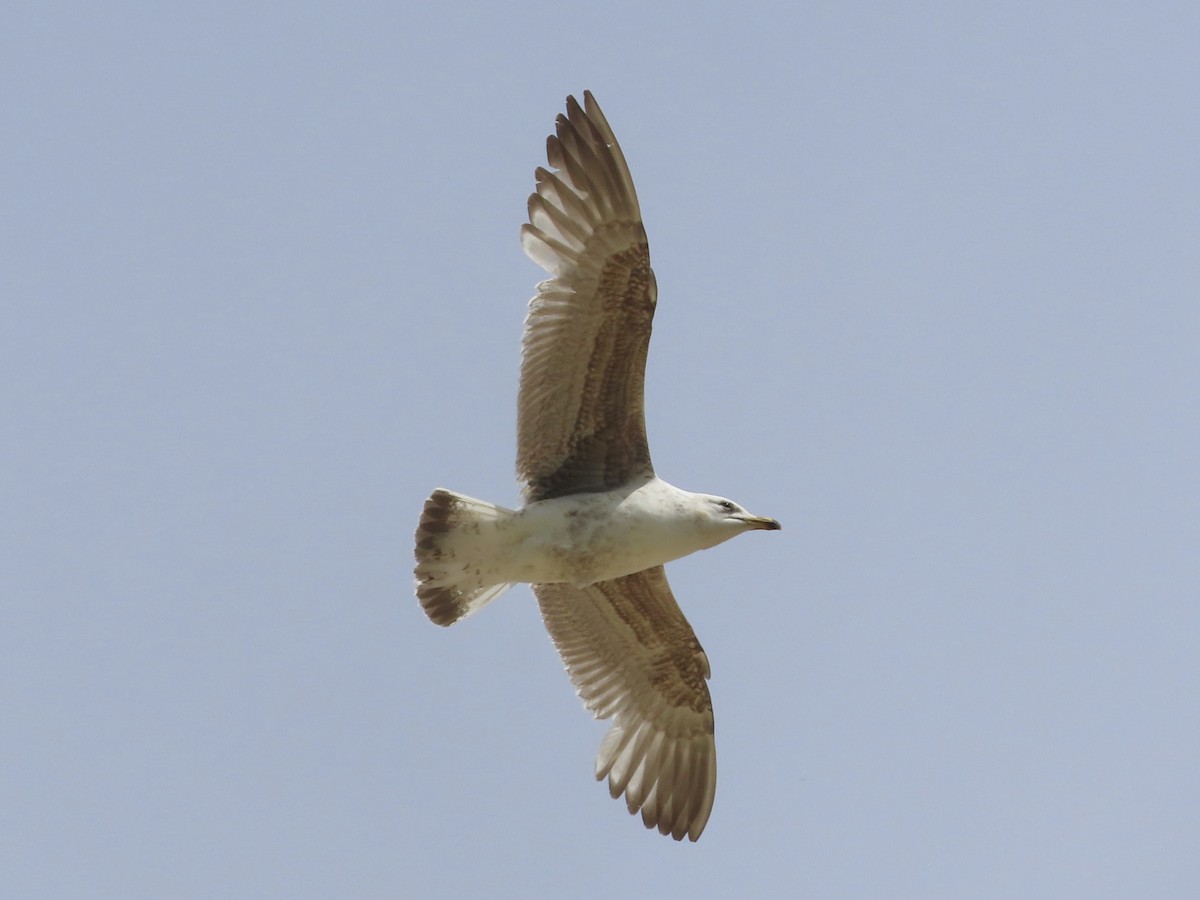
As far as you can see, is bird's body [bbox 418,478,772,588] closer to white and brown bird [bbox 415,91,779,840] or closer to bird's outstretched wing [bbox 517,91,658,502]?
white and brown bird [bbox 415,91,779,840]

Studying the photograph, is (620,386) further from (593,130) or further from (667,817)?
(667,817)

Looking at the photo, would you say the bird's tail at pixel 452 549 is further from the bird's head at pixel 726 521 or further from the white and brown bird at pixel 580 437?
the bird's head at pixel 726 521

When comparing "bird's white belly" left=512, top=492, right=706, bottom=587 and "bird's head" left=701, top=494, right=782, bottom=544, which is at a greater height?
"bird's head" left=701, top=494, right=782, bottom=544

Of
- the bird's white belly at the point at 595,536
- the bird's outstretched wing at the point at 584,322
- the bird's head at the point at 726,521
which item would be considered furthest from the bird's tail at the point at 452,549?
the bird's head at the point at 726,521

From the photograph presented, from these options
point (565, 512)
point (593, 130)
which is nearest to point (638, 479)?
point (565, 512)

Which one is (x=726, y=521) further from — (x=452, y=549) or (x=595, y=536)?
(x=452, y=549)

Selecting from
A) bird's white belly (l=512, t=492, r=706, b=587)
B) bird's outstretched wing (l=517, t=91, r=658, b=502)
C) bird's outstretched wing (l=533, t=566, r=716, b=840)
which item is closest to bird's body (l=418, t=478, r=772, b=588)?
bird's white belly (l=512, t=492, r=706, b=587)
